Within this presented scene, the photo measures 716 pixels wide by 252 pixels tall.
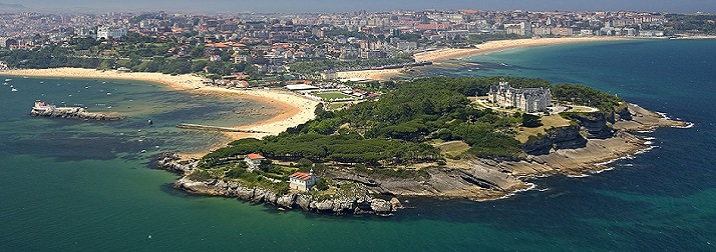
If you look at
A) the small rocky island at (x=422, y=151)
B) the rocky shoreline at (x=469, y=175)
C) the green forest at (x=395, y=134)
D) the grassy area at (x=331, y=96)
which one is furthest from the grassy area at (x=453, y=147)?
the grassy area at (x=331, y=96)

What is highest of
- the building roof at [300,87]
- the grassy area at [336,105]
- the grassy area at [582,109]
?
the grassy area at [582,109]

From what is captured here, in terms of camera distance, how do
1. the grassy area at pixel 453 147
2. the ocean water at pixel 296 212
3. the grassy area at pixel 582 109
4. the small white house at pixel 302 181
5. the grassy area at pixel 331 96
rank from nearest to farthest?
the ocean water at pixel 296 212
the small white house at pixel 302 181
the grassy area at pixel 453 147
the grassy area at pixel 582 109
the grassy area at pixel 331 96

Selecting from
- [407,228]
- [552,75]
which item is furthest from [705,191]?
[552,75]

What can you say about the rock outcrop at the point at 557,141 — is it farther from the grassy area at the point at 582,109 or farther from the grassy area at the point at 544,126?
the grassy area at the point at 582,109

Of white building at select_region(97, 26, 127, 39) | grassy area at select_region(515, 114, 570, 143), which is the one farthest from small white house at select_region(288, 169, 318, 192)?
white building at select_region(97, 26, 127, 39)

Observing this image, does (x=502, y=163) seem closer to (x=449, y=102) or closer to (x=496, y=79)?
(x=449, y=102)

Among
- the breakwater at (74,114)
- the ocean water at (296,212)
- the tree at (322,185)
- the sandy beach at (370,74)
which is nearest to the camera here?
the ocean water at (296,212)

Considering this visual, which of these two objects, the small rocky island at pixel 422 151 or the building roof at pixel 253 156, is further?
the building roof at pixel 253 156

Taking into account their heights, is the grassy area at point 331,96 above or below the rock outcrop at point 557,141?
above
